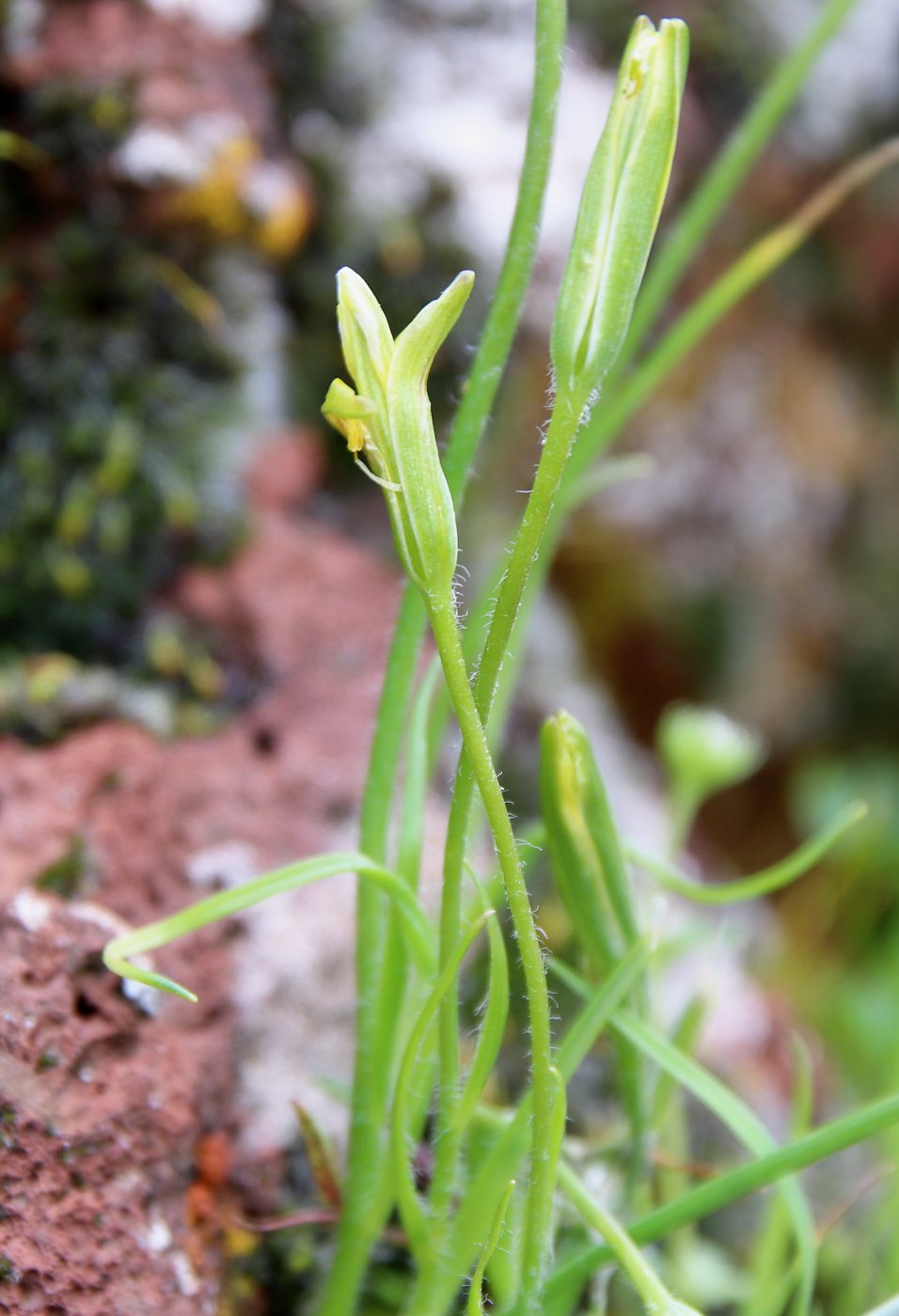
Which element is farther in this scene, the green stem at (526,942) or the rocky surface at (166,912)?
the rocky surface at (166,912)

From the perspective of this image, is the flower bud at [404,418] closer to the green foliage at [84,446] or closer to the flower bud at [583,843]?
the flower bud at [583,843]

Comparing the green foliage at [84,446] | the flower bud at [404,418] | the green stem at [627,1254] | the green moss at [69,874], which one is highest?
the green foliage at [84,446]

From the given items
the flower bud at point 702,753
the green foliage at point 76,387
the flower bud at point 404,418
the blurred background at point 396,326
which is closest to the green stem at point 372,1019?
the flower bud at point 404,418

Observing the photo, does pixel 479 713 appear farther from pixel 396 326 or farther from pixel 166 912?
pixel 396 326

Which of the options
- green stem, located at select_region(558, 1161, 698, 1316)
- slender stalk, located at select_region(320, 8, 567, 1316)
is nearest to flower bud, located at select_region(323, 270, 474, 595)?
slender stalk, located at select_region(320, 8, 567, 1316)

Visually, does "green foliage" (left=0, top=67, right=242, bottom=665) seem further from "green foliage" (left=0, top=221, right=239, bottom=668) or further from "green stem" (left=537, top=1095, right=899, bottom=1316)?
"green stem" (left=537, top=1095, right=899, bottom=1316)

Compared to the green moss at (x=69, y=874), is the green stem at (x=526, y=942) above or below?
below
